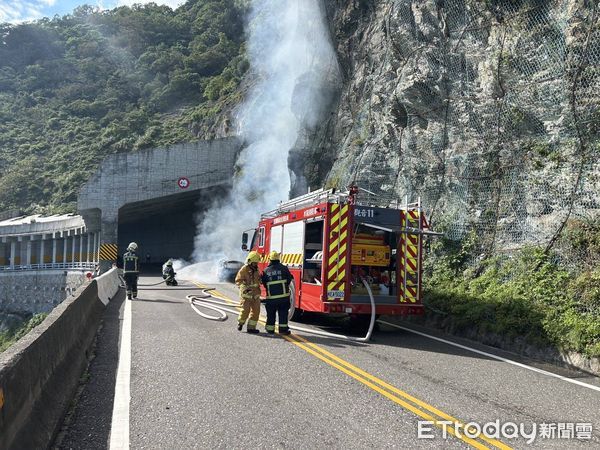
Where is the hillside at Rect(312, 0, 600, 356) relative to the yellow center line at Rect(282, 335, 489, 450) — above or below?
above

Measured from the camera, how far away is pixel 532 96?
40.4 ft

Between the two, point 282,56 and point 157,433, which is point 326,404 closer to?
point 157,433

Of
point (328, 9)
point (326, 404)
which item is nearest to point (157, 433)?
point (326, 404)

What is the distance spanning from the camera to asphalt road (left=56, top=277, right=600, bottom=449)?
13.9 ft

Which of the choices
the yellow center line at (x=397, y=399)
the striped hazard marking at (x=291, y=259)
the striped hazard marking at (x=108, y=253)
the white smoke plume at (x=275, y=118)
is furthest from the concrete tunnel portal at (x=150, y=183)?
the yellow center line at (x=397, y=399)

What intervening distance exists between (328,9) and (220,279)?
15.3m

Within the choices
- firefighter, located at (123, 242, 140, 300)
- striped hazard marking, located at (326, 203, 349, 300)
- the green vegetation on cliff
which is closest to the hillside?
striped hazard marking, located at (326, 203, 349, 300)

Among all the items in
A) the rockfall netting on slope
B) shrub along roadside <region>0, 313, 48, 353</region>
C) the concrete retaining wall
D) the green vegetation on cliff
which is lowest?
shrub along roadside <region>0, 313, 48, 353</region>

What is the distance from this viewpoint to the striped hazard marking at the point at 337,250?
30.5 ft

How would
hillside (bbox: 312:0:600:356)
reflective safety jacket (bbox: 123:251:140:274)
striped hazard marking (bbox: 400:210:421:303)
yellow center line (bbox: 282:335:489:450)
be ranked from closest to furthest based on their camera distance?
1. yellow center line (bbox: 282:335:489:450)
2. hillside (bbox: 312:0:600:356)
3. striped hazard marking (bbox: 400:210:421:303)
4. reflective safety jacket (bbox: 123:251:140:274)

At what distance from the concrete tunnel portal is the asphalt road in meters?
28.6

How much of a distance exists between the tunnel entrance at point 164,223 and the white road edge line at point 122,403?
31735mm

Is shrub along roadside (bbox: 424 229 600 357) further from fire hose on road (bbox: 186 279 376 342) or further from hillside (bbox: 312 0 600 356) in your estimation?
fire hose on road (bbox: 186 279 376 342)

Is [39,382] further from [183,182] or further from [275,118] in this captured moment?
[275,118]
